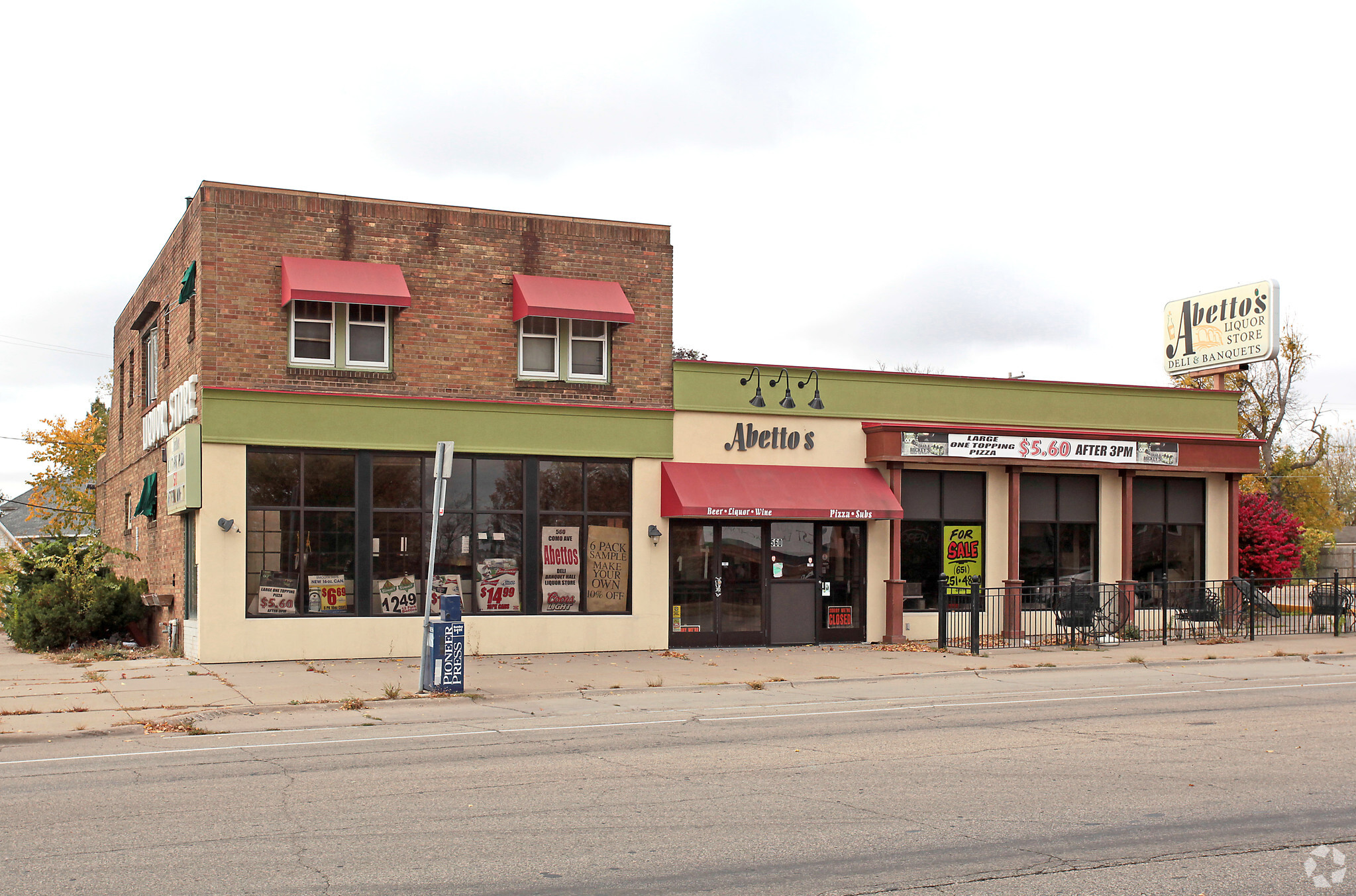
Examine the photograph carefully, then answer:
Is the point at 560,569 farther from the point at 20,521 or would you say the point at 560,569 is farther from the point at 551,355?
the point at 20,521

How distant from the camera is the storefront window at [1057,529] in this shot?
77.7ft

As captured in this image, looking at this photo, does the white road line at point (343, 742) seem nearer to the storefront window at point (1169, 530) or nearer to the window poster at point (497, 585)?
the window poster at point (497, 585)

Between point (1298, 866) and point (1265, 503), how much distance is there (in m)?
27.3

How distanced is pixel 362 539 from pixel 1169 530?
16527 mm

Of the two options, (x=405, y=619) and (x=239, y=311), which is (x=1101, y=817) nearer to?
(x=405, y=619)

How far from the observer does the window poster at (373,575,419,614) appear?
64.8 feet

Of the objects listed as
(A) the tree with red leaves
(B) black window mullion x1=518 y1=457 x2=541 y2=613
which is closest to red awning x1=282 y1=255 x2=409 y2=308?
(B) black window mullion x1=518 y1=457 x2=541 y2=613

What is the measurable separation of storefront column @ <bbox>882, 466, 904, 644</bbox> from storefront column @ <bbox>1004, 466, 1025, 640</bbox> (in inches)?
80.8

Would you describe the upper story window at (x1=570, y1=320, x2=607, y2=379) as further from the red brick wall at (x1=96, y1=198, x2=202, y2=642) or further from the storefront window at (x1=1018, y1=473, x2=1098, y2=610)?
the storefront window at (x1=1018, y1=473, x2=1098, y2=610)

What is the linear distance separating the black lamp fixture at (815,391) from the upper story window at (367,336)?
7547mm

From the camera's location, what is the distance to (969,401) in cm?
2334

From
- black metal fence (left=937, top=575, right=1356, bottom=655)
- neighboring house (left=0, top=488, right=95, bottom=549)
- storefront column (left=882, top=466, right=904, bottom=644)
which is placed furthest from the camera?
neighboring house (left=0, top=488, right=95, bottom=549)

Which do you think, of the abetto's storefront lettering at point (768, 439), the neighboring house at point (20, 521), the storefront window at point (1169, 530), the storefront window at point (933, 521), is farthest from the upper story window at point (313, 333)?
the neighboring house at point (20, 521)

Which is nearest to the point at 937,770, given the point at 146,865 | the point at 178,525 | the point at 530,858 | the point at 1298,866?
the point at 1298,866
